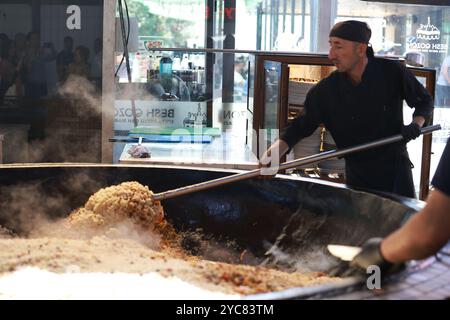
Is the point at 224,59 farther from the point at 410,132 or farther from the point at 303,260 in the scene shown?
the point at 303,260

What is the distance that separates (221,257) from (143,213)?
1.58 ft

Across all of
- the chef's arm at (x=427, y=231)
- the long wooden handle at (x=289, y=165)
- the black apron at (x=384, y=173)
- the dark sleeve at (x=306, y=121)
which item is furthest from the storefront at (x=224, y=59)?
the chef's arm at (x=427, y=231)

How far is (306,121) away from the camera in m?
3.69

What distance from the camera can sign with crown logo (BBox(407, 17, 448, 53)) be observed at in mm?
7379

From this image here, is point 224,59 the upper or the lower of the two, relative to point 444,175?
upper

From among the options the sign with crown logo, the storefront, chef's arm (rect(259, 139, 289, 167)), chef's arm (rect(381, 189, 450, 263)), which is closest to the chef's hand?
chef's arm (rect(381, 189, 450, 263))

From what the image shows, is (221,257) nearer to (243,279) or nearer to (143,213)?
(143,213)

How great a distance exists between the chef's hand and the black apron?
1.48 m

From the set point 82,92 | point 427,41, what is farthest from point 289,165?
point 427,41

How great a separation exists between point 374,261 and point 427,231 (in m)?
0.23

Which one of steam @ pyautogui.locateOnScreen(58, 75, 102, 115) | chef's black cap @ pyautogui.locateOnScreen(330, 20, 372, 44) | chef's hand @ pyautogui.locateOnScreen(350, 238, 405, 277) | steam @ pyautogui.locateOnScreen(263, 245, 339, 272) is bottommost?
steam @ pyautogui.locateOnScreen(263, 245, 339, 272)

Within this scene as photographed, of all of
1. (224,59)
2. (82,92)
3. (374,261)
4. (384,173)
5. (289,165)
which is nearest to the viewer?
(374,261)

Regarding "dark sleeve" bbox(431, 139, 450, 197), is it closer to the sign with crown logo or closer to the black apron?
the black apron
